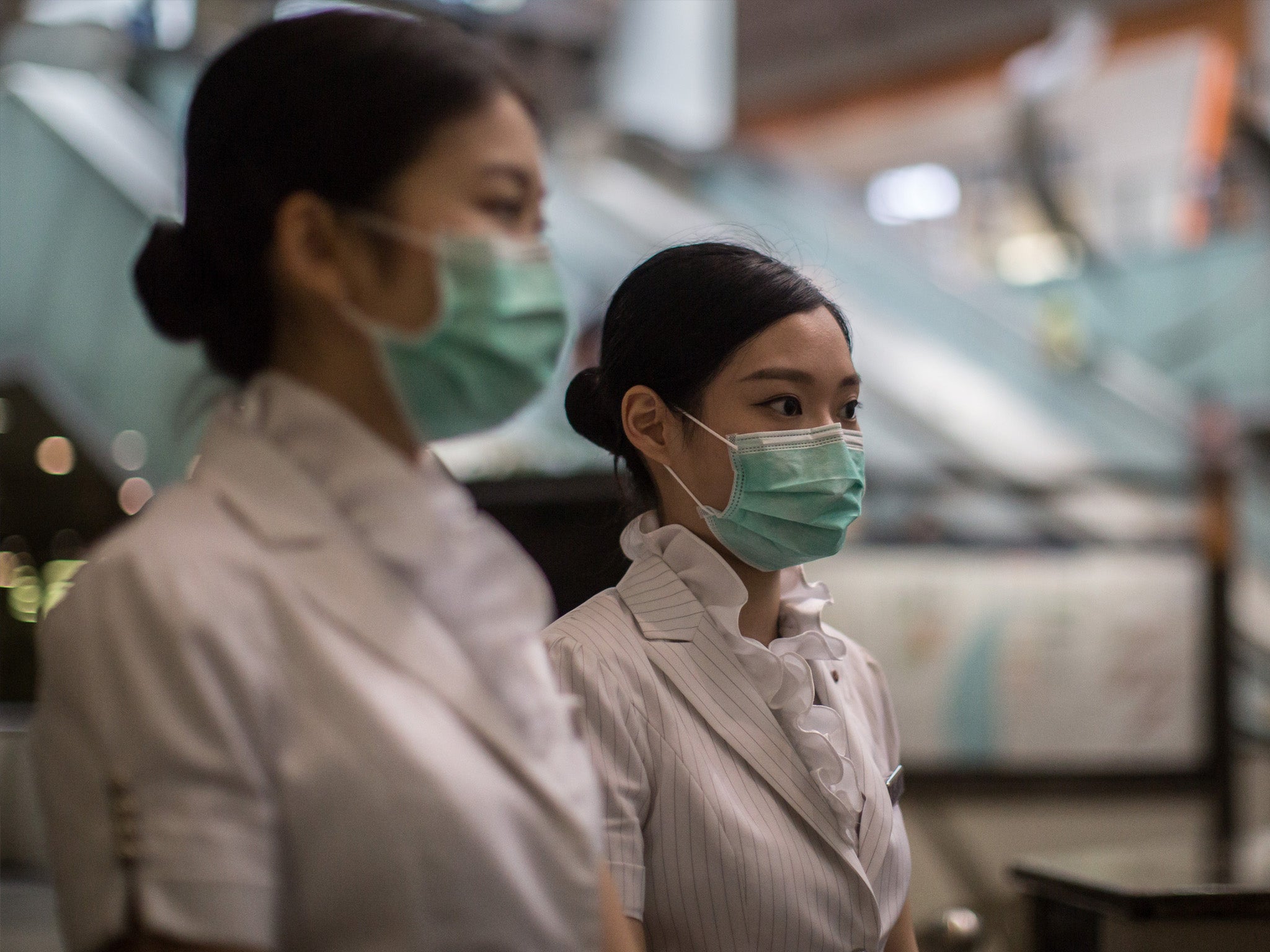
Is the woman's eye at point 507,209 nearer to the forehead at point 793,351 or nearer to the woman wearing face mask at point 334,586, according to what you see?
the woman wearing face mask at point 334,586

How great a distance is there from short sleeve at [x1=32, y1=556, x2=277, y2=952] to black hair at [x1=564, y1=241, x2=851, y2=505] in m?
1.00

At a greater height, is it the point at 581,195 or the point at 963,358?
the point at 581,195

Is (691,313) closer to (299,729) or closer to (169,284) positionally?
(169,284)

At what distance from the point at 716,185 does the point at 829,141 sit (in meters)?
9.62

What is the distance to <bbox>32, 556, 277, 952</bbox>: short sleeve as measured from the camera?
1.06m

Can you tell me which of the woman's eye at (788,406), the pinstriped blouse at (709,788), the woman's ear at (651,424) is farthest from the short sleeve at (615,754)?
the woman's eye at (788,406)

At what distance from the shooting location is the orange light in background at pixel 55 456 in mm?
5074

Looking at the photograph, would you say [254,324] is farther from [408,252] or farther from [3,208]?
[3,208]

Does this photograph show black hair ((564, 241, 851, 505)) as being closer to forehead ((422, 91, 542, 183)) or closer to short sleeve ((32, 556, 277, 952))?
forehead ((422, 91, 542, 183))

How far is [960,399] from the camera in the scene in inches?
375

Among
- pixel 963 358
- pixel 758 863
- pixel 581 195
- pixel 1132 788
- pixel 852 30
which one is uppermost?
pixel 852 30

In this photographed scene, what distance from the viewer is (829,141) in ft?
69.7

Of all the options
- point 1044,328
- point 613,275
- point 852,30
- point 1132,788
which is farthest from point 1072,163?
point 1132,788

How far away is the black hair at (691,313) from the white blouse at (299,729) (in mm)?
757
